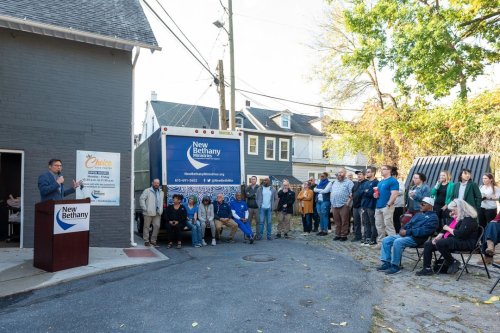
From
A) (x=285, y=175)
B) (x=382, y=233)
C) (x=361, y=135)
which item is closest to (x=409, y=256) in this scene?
(x=382, y=233)

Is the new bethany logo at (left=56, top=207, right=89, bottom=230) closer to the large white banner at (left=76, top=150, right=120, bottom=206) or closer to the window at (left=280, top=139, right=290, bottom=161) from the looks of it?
the large white banner at (left=76, top=150, right=120, bottom=206)

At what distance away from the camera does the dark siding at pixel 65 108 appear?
8.43m

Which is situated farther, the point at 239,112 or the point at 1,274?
the point at 239,112

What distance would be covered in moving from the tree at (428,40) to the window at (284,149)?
17.6 m

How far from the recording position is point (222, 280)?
614 cm

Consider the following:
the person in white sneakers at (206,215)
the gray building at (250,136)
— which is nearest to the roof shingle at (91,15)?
the person in white sneakers at (206,215)

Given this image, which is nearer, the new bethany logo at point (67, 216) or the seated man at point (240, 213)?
the new bethany logo at point (67, 216)

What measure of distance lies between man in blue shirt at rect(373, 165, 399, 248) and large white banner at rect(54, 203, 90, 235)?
6.19m

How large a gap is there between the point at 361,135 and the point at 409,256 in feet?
48.2

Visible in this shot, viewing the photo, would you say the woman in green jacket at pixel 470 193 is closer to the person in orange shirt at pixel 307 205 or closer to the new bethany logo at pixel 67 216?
the person in orange shirt at pixel 307 205

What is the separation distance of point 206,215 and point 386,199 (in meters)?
4.37

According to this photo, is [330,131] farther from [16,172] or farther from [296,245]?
[16,172]

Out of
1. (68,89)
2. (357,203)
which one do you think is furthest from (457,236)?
(68,89)

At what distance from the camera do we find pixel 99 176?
364 inches
